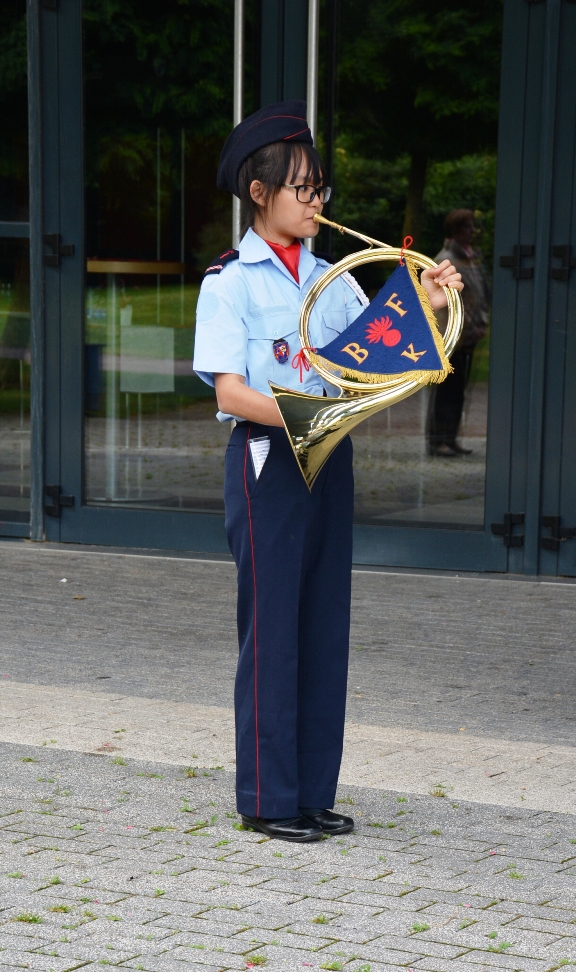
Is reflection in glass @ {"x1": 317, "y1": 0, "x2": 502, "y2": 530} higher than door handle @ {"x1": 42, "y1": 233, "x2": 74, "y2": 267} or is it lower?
higher

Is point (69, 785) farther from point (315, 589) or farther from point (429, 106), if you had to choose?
point (429, 106)

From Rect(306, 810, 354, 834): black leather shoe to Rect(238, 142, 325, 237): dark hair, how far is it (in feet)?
5.76

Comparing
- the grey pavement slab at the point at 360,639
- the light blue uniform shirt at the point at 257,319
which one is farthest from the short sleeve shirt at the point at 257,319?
the grey pavement slab at the point at 360,639

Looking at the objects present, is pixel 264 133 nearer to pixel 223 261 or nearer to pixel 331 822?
pixel 223 261

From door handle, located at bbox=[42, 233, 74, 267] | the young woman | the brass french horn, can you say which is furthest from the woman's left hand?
door handle, located at bbox=[42, 233, 74, 267]

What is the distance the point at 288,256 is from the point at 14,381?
5087 mm

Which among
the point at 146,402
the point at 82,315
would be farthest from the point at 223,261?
the point at 146,402

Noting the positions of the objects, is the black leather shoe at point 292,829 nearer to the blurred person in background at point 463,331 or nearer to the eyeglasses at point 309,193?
the eyeglasses at point 309,193

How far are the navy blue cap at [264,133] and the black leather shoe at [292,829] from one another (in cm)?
178

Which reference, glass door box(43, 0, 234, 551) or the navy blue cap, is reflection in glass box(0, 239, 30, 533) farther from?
the navy blue cap

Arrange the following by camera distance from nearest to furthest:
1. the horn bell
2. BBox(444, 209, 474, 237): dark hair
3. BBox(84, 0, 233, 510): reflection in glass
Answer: the horn bell, BBox(444, 209, 474, 237): dark hair, BBox(84, 0, 233, 510): reflection in glass

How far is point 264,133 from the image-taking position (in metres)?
3.87

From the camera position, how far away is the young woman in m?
3.89

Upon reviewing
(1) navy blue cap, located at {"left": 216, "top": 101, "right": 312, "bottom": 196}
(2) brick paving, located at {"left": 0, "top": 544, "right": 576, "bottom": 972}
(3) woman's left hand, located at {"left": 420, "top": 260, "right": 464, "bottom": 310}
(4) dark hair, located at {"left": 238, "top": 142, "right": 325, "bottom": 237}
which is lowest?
(2) brick paving, located at {"left": 0, "top": 544, "right": 576, "bottom": 972}
